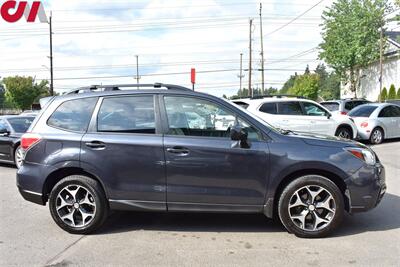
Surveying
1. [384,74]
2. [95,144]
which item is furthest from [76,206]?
[384,74]

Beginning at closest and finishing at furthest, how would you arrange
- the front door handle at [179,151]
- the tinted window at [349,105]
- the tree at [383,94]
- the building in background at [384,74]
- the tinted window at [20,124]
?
the front door handle at [179,151]
the tinted window at [20,124]
the tinted window at [349,105]
the tree at [383,94]
the building in background at [384,74]

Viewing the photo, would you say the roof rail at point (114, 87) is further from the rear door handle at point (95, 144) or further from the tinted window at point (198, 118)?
the rear door handle at point (95, 144)

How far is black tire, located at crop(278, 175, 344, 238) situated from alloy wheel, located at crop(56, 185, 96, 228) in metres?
2.38

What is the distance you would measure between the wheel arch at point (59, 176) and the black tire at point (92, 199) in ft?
0.20

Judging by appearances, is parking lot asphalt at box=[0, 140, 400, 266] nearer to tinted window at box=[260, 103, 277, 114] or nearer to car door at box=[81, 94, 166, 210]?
car door at box=[81, 94, 166, 210]

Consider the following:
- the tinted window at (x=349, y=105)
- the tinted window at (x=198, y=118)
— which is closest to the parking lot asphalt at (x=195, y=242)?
the tinted window at (x=198, y=118)

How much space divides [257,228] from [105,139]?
227cm

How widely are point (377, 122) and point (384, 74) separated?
1457 inches

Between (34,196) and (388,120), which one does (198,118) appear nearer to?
(34,196)

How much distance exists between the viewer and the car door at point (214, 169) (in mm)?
4922

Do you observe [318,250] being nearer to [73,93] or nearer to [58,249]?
[58,249]

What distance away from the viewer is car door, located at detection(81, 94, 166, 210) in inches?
198

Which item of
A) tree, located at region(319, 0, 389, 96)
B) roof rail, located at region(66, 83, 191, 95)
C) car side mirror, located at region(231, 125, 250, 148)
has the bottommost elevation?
car side mirror, located at region(231, 125, 250, 148)

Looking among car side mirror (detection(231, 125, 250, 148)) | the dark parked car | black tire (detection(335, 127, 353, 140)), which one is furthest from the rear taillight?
black tire (detection(335, 127, 353, 140))
